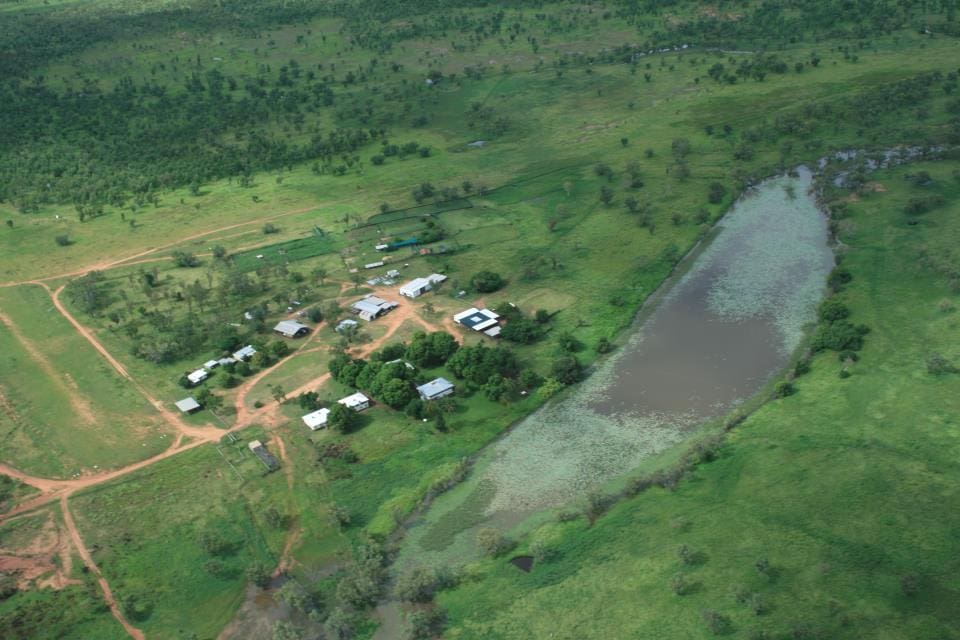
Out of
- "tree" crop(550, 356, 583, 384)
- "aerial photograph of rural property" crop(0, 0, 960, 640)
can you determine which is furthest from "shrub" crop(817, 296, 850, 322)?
"tree" crop(550, 356, 583, 384)

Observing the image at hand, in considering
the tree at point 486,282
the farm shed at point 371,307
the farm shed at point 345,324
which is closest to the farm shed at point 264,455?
the farm shed at point 345,324

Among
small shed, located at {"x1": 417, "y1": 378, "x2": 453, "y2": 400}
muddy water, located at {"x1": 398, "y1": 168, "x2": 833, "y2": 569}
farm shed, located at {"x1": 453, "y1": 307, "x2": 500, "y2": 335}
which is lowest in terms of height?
muddy water, located at {"x1": 398, "y1": 168, "x2": 833, "y2": 569}

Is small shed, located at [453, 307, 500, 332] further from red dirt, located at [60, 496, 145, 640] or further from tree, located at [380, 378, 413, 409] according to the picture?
red dirt, located at [60, 496, 145, 640]

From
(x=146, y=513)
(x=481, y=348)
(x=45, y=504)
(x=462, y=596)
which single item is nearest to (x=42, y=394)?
(x=45, y=504)

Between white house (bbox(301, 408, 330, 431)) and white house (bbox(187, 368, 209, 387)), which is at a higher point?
white house (bbox(187, 368, 209, 387))

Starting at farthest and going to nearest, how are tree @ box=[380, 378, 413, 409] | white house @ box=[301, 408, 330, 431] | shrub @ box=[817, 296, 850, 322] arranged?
shrub @ box=[817, 296, 850, 322] < tree @ box=[380, 378, 413, 409] < white house @ box=[301, 408, 330, 431]

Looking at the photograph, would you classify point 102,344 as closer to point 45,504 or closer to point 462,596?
point 45,504
